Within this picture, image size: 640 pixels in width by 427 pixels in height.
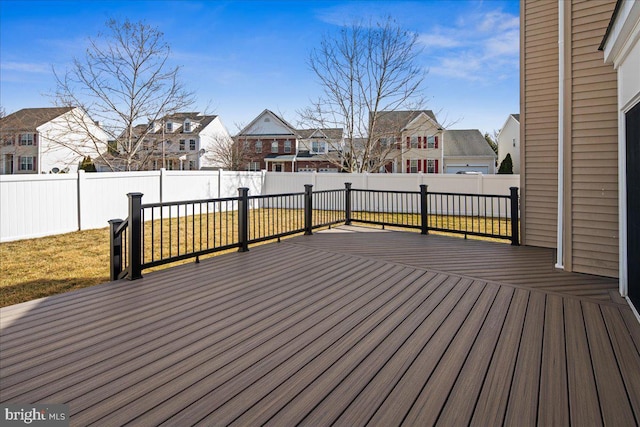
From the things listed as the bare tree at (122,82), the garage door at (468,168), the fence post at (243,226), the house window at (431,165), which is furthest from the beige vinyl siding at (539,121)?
the garage door at (468,168)

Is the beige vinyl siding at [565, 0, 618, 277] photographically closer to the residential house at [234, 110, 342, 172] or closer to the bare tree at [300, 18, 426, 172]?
the bare tree at [300, 18, 426, 172]

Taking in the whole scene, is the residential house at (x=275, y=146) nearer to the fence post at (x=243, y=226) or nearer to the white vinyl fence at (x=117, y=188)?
the white vinyl fence at (x=117, y=188)

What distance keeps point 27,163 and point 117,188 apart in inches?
836

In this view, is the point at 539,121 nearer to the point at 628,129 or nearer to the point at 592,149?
the point at 592,149

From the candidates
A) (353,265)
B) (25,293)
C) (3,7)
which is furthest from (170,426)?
(3,7)

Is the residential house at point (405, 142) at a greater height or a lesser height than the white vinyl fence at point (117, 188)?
greater

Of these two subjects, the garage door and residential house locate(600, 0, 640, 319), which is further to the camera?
the garage door

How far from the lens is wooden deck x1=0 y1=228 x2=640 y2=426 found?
5.61ft

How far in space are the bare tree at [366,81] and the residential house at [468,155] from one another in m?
11.4

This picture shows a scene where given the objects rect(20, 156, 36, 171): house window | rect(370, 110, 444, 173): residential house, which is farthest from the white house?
rect(20, 156, 36, 171): house window

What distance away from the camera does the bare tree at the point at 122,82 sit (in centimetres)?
1223

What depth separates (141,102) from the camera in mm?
12781

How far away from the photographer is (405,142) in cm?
1827

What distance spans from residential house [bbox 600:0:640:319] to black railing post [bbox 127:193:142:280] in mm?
4594
